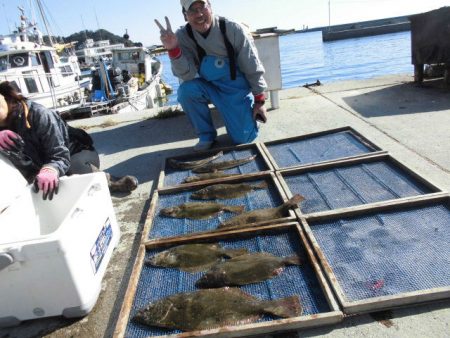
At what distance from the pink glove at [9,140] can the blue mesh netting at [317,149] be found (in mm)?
2558

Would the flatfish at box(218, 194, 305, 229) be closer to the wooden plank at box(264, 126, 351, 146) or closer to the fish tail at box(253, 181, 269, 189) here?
the fish tail at box(253, 181, 269, 189)

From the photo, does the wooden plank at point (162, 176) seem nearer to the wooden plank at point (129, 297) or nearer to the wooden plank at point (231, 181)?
the wooden plank at point (231, 181)

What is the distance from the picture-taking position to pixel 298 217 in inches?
113

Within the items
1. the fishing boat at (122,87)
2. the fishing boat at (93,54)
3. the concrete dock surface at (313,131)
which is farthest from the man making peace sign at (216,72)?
the fishing boat at (93,54)

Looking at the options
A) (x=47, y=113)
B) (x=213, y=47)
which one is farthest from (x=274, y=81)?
(x=47, y=113)

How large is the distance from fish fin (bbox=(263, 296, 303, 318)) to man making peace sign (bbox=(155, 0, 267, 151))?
2.97 metres

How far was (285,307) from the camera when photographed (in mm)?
2053

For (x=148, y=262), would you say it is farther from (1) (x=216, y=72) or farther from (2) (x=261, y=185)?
(1) (x=216, y=72)

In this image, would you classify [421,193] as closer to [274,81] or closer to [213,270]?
[213,270]

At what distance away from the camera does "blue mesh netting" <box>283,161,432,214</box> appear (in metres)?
3.13

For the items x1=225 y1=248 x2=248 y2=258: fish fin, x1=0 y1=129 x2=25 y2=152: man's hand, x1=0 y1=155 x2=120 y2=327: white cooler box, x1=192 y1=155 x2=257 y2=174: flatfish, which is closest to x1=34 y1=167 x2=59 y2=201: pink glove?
Answer: x1=0 y1=155 x2=120 y2=327: white cooler box

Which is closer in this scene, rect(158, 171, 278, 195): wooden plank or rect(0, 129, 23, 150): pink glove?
rect(0, 129, 23, 150): pink glove

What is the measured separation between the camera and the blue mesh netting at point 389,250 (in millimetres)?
2145

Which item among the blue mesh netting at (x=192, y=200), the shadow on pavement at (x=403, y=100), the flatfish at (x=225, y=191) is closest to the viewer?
the blue mesh netting at (x=192, y=200)
